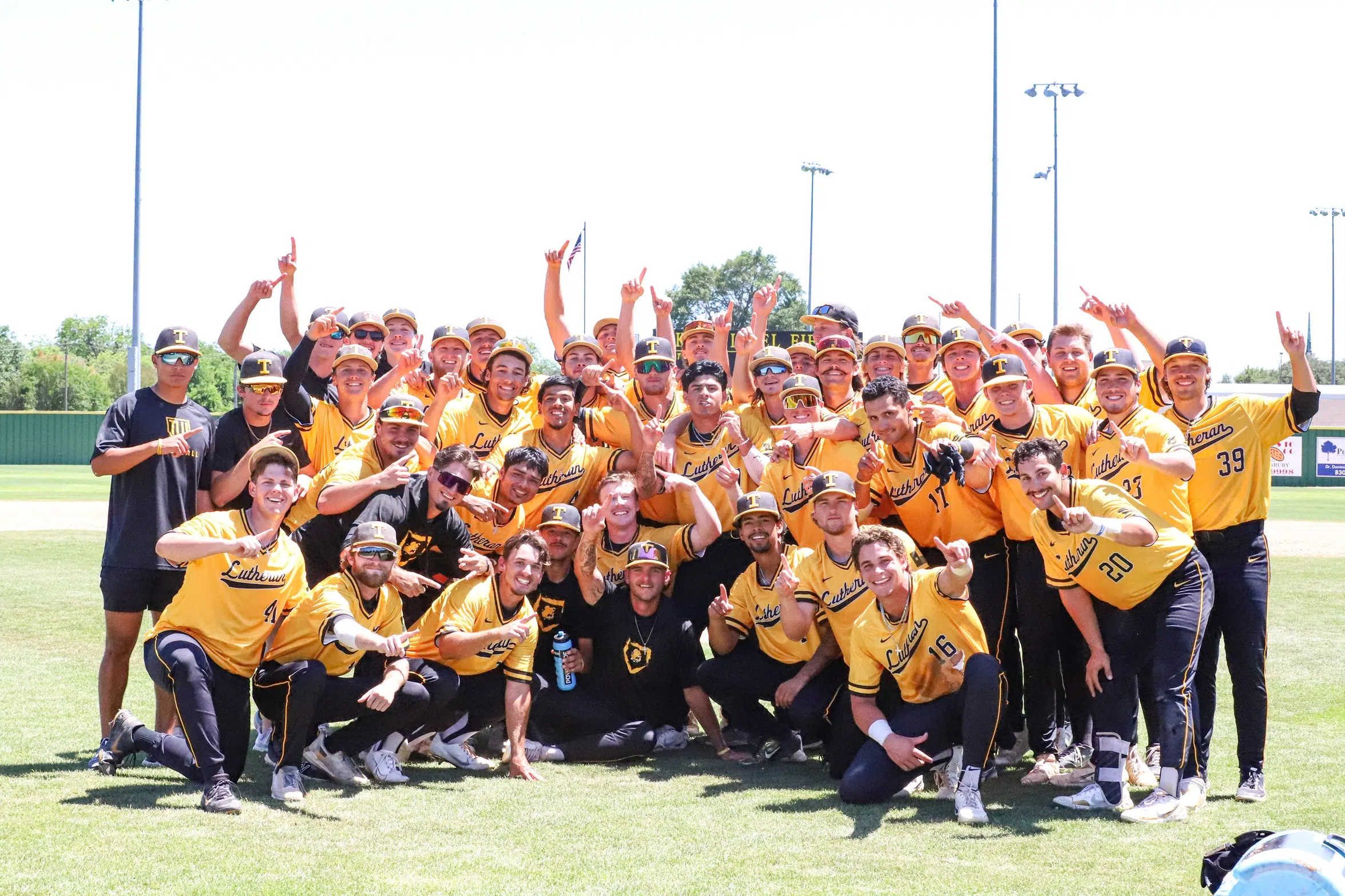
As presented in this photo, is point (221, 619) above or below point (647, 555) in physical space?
below

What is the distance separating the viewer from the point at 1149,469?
6.19 metres

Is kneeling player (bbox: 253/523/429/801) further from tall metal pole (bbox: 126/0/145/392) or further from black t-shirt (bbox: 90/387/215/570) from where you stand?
tall metal pole (bbox: 126/0/145/392)

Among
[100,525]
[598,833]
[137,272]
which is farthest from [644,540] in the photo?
[137,272]

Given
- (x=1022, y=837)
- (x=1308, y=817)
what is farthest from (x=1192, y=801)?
(x=1022, y=837)

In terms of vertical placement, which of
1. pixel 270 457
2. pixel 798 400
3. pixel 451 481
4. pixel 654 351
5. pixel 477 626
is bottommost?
pixel 477 626

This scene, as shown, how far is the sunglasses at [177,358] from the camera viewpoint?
22.6 ft

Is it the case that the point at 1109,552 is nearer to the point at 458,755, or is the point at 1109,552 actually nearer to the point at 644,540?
the point at 644,540

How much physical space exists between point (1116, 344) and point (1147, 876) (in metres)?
3.86

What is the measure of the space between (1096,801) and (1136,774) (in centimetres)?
61

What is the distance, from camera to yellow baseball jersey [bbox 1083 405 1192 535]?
618cm

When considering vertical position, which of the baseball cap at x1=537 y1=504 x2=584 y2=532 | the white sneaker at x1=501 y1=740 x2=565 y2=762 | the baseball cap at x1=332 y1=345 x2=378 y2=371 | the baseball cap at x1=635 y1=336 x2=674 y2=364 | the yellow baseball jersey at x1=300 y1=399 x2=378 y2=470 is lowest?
the white sneaker at x1=501 y1=740 x2=565 y2=762

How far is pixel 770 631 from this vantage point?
7301mm

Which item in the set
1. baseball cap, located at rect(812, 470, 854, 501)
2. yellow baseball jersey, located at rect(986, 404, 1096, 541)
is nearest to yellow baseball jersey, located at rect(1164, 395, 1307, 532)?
yellow baseball jersey, located at rect(986, 404, 1096, 541)

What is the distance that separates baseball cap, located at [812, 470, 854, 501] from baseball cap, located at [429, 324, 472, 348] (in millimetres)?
2809
